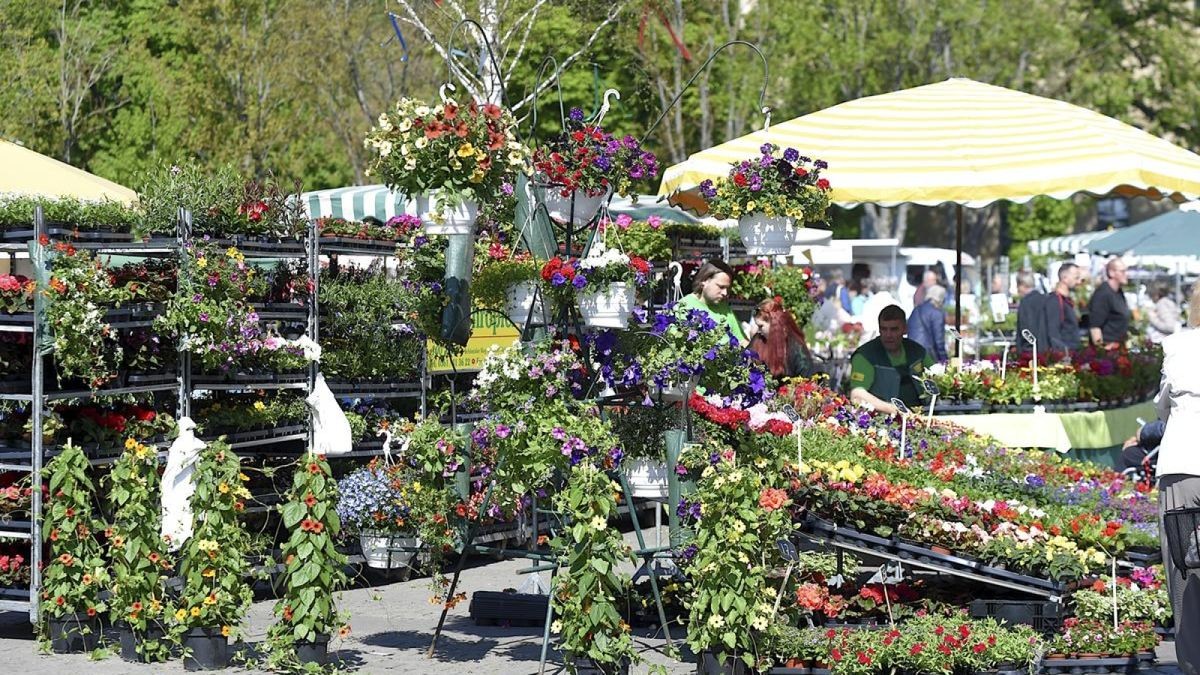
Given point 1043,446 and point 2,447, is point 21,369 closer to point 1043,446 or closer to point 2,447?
point 2,447

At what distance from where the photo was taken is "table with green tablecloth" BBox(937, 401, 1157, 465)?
12.7 metres

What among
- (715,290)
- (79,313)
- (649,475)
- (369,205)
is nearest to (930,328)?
(715,290)

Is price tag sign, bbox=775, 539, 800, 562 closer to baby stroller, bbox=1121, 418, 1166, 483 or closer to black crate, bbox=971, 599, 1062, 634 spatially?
black crate, bbox=971, 599, 1062, 634

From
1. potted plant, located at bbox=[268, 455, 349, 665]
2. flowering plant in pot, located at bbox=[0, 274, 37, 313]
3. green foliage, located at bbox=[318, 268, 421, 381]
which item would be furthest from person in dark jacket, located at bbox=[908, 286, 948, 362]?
flowering plant in pot, located at bbox=[0, 274, 37, 313]

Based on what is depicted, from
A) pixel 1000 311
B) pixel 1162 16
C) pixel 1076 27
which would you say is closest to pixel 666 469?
pixel 1000 311

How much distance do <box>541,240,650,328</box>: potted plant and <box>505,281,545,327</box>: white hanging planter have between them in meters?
0.41

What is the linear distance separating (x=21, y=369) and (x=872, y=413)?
5.23 m

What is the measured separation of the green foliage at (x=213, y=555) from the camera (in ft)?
27.8

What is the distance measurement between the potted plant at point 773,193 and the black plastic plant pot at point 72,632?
4.86 m

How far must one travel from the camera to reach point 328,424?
11086 millimetres

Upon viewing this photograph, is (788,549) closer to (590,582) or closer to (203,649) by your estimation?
(590,582)

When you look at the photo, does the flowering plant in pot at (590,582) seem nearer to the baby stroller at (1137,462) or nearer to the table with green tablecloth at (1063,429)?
the table with green tablecloth at (1063,429)

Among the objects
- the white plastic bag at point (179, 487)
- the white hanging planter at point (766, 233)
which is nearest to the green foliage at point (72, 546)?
the white plastic bag at point (179, 487)

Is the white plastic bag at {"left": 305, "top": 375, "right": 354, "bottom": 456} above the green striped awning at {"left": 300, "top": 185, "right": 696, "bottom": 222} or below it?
below
